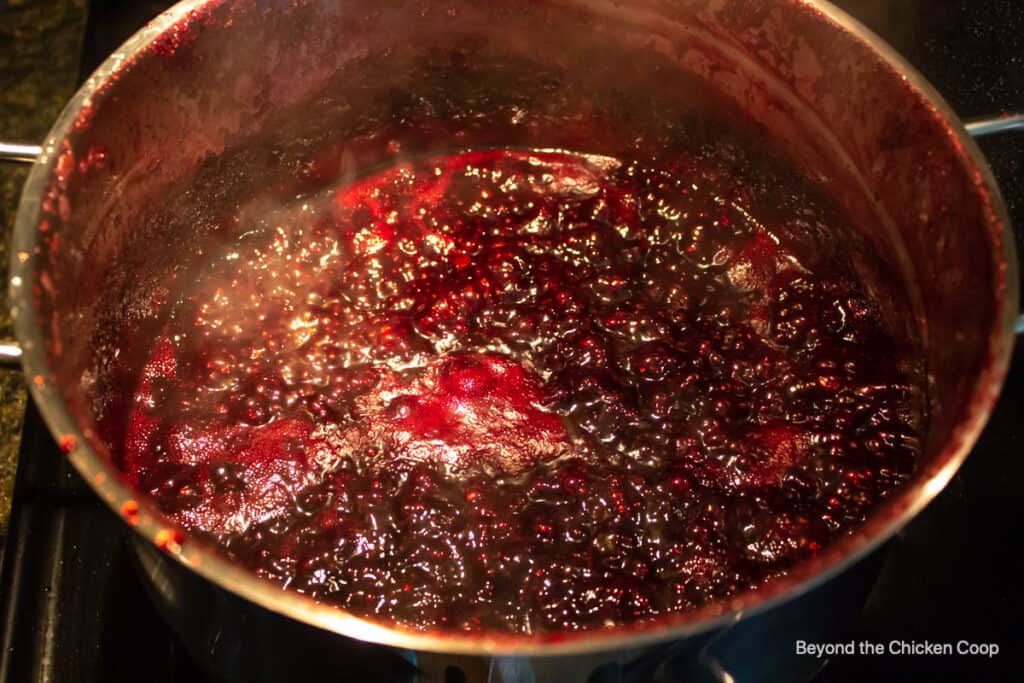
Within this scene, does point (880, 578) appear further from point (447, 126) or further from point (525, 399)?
point (447, 126)

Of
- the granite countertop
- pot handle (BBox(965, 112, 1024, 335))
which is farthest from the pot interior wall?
the granite countertop

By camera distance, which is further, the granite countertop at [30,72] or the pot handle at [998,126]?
the granite countertop at [30,72]

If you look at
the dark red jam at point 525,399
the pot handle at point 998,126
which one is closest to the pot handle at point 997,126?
the pot handle at point 998,126

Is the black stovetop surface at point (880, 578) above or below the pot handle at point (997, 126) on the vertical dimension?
below

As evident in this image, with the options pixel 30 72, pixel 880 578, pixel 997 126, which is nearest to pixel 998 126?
pixel 997 126

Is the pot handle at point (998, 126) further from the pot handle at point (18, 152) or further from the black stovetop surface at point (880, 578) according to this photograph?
the pot handle at point (18, 152)

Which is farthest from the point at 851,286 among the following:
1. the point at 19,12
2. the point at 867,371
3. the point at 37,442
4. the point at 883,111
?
the point at 19,12

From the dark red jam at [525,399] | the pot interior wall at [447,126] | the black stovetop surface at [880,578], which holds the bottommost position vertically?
the black stovetop surface at [880,578]
